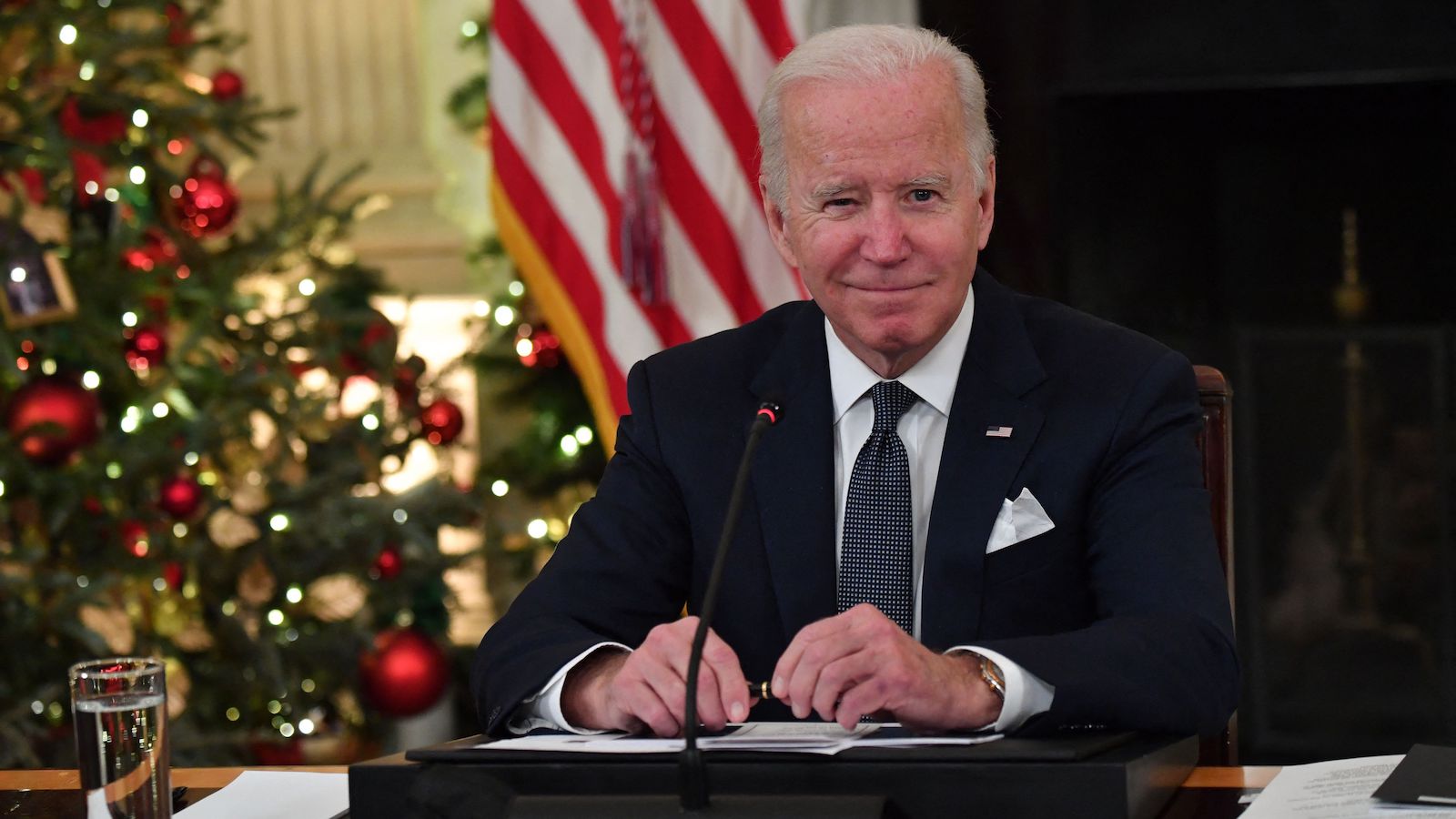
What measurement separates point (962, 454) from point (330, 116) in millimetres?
3272

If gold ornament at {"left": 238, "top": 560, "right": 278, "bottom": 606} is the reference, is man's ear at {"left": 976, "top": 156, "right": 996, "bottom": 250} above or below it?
above

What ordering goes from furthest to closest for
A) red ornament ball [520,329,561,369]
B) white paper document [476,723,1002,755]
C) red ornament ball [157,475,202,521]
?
red ornament ball [520,329,561,369], red ornament ball [157,475,202,521], white paper document [476,723,1002,755]

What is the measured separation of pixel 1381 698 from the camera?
3.37 m

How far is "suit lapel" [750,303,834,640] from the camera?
1.56m

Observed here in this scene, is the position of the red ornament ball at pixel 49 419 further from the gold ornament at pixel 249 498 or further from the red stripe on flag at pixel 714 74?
the red stripe on flag at pixel 714 74

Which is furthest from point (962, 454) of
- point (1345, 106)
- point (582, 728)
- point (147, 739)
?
point (1345, 106)

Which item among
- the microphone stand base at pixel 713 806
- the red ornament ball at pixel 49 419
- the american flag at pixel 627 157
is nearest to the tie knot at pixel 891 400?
the microphone stand base at pixel 713 806

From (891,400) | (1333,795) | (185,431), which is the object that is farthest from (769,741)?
(185,431)

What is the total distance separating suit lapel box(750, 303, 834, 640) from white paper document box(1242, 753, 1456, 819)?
489 millimetres

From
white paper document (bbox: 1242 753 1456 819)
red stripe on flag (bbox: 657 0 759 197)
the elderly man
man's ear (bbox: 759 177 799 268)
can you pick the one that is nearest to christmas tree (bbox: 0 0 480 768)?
red stripe on flag (bbox: 657 0 759 197)

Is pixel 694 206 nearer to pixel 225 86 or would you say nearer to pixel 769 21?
pixel 769 21

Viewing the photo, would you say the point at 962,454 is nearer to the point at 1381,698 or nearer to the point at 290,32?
the point at 1381,698

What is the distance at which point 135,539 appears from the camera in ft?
10.5

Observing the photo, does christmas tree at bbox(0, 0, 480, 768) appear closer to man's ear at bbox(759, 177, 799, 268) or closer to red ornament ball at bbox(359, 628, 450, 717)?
red ornament ball at bbox(359, 628, 450, 717)
